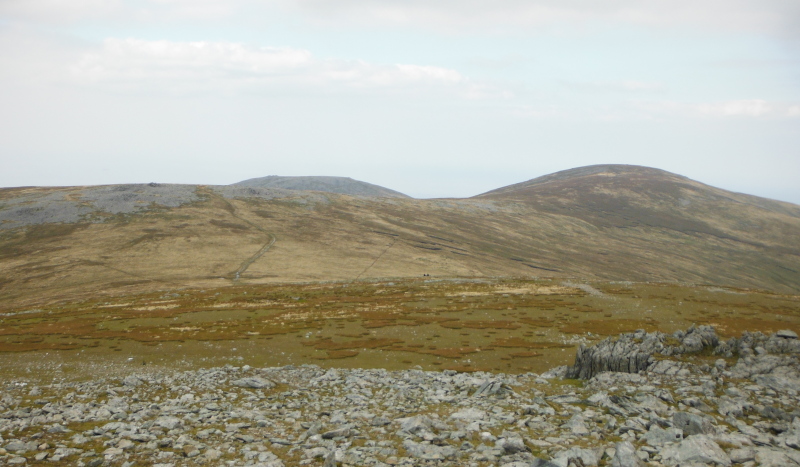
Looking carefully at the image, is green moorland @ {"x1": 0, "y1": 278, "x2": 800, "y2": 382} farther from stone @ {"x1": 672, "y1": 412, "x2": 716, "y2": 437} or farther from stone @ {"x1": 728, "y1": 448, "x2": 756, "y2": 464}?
stone @ {"x1": 728, "y1": 448, "x2": 756, "y2": 464}

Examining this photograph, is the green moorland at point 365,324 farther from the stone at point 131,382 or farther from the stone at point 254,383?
the stone at point 254,383

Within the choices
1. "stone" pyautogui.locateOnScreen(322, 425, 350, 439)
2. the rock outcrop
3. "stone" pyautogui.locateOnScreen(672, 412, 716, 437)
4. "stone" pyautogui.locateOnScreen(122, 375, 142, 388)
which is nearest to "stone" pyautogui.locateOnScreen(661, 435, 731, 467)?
"stone" pyautogui.locateOnScreen(672, 412, 716, 437)

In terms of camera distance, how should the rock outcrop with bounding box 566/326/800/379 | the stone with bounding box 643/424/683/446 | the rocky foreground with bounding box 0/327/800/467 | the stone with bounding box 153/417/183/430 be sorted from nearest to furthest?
1. the rocky foreground with bounding box 0/327/800/467
2. the stone with bounding box 643/424/683/446
3. the stone with bounding box 153/417/183/430
4. the rock outcrop with bounding box 566/326/800/379

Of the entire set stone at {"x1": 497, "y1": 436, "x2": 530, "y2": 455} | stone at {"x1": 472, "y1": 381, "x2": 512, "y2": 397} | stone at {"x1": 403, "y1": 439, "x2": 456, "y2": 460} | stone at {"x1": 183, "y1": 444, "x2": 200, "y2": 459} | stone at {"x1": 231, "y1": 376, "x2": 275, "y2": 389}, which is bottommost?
stone at {"x1": 231, "y1": 376, "x2": 275, "y2": 389}

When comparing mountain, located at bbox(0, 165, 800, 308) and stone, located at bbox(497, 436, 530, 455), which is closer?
stone, located at bbox(497, 436, 530, 455)

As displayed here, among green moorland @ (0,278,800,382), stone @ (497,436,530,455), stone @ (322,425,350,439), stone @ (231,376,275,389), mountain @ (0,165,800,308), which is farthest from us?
mountain @ (0,165,800,308)

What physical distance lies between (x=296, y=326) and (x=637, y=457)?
2001 inches

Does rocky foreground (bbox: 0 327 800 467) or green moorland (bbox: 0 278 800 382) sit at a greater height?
rocky foreground (bbox: 0 327 800 467)

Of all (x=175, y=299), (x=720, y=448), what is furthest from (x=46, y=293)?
(x=720, y=448)

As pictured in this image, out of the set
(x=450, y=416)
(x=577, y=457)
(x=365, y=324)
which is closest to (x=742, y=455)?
(x=577, y=457)

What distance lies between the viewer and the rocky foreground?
55.7 ft

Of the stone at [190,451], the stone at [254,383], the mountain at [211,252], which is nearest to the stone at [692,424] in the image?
the stone at [190,451]

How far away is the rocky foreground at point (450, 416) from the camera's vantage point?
16969 mm

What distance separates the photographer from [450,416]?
2259 cm
